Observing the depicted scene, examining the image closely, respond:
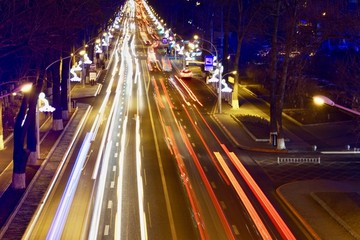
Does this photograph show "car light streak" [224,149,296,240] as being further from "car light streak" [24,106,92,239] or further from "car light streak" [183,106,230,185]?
"car light streak" [24,106,92,239]

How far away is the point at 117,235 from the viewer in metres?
25.2

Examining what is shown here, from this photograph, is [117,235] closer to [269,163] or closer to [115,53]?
[269,163]

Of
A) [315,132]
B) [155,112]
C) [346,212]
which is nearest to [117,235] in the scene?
[346,212]

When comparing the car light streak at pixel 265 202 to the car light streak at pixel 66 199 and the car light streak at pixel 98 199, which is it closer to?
the car light streak at pixel 98 199

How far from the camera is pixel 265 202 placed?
3025 centimetres

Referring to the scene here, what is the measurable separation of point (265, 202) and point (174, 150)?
12433mm

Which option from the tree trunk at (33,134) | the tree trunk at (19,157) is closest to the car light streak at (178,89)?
the tree trunk at (33,134)

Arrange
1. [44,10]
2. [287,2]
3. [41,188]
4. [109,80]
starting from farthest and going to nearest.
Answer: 1. [109,80]
2. [287,2]
3. [41,188]
4. [44,10]

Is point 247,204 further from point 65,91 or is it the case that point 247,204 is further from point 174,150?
point 65,91

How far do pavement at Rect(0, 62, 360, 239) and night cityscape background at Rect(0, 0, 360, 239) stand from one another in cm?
9

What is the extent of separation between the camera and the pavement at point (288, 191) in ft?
87.5

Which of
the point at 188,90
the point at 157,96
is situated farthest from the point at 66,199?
the point at 188,90

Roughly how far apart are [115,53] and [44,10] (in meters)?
85.9

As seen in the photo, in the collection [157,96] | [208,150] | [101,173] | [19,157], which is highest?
[19,157]
